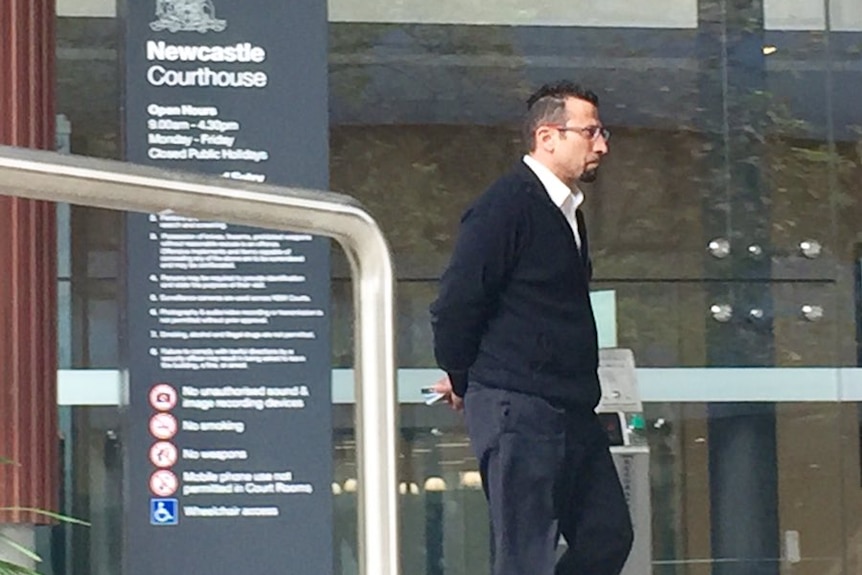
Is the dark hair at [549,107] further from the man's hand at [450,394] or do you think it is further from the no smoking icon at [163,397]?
the no smoking icon at [163,397]

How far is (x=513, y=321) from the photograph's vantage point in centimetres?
496

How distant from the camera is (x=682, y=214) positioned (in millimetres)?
8172

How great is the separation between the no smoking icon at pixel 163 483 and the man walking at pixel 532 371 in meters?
1.53

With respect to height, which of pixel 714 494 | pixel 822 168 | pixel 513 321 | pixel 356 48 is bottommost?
pixel 714 494

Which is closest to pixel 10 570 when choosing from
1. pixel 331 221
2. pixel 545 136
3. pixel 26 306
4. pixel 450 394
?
pixel 331 221

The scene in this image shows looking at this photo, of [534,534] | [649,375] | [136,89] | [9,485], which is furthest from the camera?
[649,375]

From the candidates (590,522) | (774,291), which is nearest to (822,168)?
(774,291)

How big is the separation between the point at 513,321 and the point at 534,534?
1.70ft

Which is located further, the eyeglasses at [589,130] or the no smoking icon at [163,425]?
the no smoking icon at [163,425]

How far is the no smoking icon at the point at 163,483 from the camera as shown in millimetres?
6316

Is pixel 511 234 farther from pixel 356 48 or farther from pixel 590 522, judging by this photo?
pixel 356 48

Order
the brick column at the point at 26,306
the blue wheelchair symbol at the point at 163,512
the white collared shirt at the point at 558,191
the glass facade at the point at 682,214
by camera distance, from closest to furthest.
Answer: the white collared shirt at the point at 558,191 < the brick column at the point at 26,306 < the blue wheelchair symbol at the point at 163,512 < the glass facade at the point at 682,214

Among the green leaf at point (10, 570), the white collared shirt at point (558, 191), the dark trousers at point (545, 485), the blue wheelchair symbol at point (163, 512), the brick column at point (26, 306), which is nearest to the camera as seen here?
the green leaf at point (10, 570)

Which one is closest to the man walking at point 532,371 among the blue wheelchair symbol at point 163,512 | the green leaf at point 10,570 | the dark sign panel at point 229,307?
the dark sign panel at point 229,307
